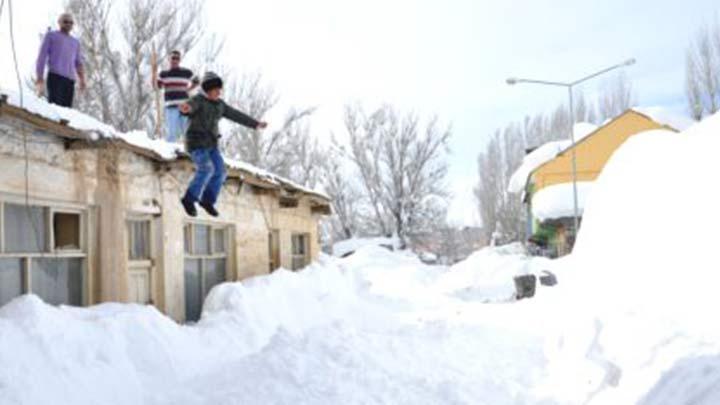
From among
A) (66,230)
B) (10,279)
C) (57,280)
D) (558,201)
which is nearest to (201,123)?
(66,230)

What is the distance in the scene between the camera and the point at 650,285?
30.0ft

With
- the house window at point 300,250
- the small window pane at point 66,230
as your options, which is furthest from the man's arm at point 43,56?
the house window at point 300,250

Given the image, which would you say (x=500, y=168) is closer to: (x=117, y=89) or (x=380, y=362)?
(x=117, y=89)

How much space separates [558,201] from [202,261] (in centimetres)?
2578

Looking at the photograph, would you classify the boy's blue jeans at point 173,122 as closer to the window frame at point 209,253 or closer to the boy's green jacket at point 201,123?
the window frame at point 209,253

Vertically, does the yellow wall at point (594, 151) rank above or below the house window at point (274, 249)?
above

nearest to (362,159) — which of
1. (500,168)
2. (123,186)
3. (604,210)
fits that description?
(500,168)

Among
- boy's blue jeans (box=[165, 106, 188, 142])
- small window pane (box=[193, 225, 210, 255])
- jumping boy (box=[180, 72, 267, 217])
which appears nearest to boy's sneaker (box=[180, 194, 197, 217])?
jumping boy (box=[180, 72, 267, 217])

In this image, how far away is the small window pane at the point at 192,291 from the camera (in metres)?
10.9

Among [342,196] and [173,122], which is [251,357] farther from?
[342,196]

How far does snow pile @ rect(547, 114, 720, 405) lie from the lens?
6.64m

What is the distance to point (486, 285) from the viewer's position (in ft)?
92.0

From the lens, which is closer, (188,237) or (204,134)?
(204,134)

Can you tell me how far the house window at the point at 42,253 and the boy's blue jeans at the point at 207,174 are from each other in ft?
4.41
